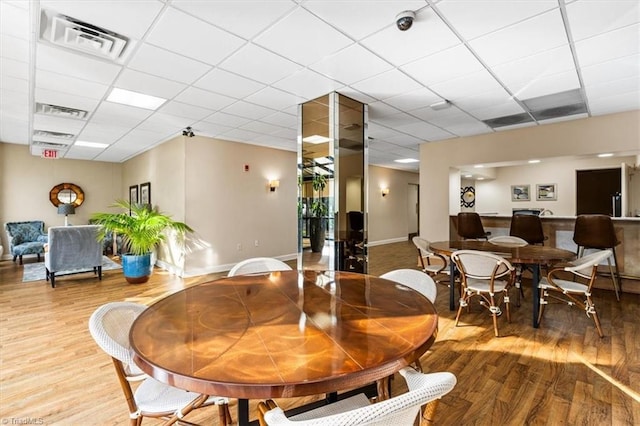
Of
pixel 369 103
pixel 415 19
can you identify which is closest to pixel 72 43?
pixel 415 19

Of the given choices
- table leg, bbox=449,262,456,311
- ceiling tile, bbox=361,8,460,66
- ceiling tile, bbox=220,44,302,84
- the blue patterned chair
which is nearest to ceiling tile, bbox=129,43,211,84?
ceiling tile, bbox=220,44,302,84

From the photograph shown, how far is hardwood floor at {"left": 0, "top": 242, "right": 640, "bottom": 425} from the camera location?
184 cm

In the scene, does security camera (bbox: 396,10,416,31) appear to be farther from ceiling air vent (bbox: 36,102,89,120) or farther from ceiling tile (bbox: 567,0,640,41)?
ceiling air vent (bbox: 36,102,89,120)

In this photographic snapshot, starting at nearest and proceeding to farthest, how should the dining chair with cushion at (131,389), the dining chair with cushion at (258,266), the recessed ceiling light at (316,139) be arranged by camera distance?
the dining chair with cushion at (131,389) < the dining chair with cushion at (258,266) < the recessed ceiling light at (316,139)

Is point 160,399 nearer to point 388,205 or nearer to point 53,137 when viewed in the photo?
point 53,137

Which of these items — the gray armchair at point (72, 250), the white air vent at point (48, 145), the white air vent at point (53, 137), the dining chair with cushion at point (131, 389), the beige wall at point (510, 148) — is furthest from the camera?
the white air vent at point (48, 145)

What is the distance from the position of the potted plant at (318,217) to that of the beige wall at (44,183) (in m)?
7.42

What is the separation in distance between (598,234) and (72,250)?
25.6ft

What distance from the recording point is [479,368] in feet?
7.67

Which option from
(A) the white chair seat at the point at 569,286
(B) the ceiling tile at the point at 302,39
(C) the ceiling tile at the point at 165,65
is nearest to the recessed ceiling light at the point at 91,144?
(C) the ceiling tile at the point at 165,65

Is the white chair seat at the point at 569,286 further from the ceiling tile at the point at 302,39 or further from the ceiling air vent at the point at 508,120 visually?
the ceiling tile at the point at 302,39

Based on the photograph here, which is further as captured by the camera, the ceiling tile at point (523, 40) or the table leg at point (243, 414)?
the ceiling tile at point (523, 40)

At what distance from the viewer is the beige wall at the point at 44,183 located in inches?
274

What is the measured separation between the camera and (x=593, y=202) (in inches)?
295
